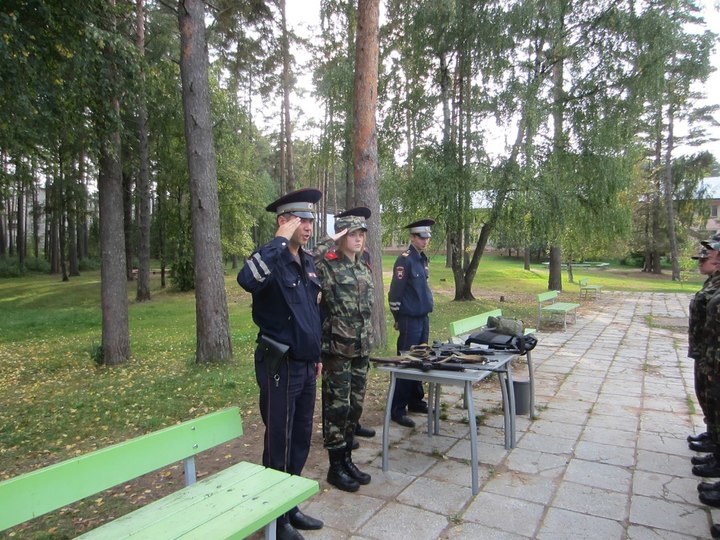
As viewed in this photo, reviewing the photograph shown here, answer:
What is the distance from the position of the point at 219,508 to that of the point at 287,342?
3.17 ft

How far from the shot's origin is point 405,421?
4.75m

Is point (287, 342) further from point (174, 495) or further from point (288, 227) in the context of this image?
point (174, 495)

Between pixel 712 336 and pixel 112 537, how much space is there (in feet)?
12.3

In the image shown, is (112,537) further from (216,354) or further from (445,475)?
(216,354)

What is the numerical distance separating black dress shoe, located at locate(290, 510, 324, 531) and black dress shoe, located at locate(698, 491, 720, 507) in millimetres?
2497

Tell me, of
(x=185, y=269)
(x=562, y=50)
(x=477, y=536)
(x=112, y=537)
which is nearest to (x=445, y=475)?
(x=477, y=536)

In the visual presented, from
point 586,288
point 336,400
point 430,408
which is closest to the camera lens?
point 336,400

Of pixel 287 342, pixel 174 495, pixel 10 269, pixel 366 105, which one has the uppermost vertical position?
pixel 366 105

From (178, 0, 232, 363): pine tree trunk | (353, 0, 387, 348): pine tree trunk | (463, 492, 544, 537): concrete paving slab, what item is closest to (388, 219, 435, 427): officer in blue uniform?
(463, 492, 544, 537): concrete paving slab

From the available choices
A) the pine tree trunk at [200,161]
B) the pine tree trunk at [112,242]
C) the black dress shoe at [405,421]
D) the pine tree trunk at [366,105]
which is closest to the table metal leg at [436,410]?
the black dress shoe at [405,421]

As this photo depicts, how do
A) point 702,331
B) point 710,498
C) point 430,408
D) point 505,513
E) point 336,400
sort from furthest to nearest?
1. point 430,408
2. point 702,331
3. point 336,400
4. point 710,498
5. point 505,513

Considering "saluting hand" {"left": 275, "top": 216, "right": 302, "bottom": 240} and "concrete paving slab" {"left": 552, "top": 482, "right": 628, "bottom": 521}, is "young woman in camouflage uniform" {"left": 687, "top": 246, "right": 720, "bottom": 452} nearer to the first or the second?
"concrete paving slab" {"left": 552, "top": 482, "right": 628, "bottom": 521}

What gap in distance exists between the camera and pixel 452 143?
1321cm

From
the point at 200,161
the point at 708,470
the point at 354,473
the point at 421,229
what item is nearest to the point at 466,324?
the point at 421,229
